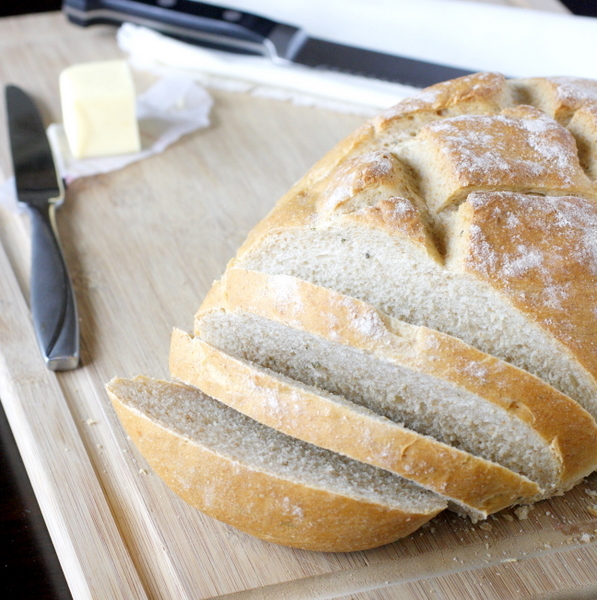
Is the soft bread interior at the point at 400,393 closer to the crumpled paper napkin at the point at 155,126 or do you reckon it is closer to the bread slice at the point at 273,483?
the bread slice at the point at 273,483

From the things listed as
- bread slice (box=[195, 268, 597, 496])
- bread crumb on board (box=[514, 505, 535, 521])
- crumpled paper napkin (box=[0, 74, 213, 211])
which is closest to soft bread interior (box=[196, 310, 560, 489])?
bread slice (box=[195, 268, 597, 496])

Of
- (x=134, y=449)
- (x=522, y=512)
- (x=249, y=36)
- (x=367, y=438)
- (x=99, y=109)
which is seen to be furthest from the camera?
(x=249, y=36)

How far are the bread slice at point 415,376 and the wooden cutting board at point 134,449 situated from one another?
27cm

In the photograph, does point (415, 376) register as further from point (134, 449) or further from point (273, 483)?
point (134, 449)

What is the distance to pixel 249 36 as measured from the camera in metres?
4.02

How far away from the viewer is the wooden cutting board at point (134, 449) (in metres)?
2.16

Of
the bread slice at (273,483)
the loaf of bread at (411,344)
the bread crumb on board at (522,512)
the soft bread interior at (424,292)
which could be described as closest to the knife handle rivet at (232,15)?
the loaf of bread at (411,344)

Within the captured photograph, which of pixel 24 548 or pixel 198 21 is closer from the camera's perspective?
pixel 24 548

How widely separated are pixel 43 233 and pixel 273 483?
1.59 metres

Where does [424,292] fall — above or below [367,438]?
above

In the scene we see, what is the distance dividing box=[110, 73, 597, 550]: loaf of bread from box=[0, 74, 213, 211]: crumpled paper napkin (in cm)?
146

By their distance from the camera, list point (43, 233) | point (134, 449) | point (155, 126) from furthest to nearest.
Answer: point (155, 126) → point (43, 233) → point (134, 449)

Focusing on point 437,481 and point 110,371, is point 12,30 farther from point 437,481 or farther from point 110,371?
point 437,481

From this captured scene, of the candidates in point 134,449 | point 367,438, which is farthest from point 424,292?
point 134,449
